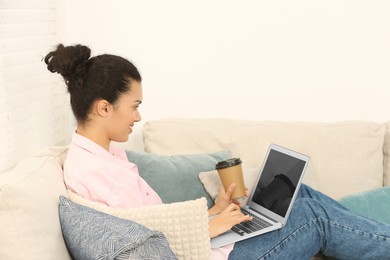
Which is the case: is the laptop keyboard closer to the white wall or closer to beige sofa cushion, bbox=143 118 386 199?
beige sofa cushion, bbox=143 118 386 199

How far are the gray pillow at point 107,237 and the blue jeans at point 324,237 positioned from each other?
0.50 meters

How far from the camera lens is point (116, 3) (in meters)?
2.56

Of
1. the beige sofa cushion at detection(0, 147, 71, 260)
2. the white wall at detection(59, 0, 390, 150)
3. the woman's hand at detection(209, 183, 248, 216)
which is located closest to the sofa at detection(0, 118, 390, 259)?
the beige sofa cushion at detection(0, 147, 71, 260)

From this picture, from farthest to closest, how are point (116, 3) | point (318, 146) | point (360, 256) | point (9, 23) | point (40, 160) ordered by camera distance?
point (116, 3), point (318, 146), point (9, 23), point (360, 256), point (40, 160)

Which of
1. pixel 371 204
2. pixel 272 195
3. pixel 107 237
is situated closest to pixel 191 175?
pixel 272 195

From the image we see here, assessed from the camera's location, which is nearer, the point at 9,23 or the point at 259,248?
the point at 259,248

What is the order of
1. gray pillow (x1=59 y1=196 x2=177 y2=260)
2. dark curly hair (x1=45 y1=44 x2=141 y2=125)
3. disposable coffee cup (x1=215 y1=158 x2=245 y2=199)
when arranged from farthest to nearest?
disposable coffee cup (x1=215 y1=158 x2=245 y2=199)
dark curly hair (x1=45 y1=44 x2=141 y2=125)
gray pillow (x1=59 y1=196 x2=177 y2=260)

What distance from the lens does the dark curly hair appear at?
A: 1.75m

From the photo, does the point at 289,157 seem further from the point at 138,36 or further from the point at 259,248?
the point at 138,36

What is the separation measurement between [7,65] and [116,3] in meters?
0.78

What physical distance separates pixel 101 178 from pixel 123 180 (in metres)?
0.08

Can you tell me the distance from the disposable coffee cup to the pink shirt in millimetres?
250

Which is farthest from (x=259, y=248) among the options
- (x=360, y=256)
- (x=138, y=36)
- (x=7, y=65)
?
(x=138, y=36)

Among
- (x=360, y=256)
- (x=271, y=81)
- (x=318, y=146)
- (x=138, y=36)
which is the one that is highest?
(x=138, y=36)
